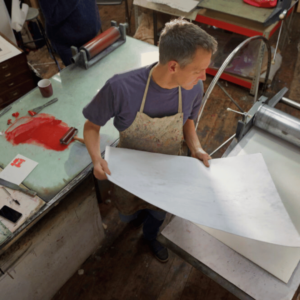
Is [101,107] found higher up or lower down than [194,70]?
lower down

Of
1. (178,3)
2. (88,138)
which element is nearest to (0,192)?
(88,138)

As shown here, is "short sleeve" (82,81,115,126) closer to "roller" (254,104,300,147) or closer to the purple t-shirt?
the purple t-shirt

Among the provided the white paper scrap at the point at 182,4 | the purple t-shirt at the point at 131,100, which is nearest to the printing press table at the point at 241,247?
the purple t-shirt at the point at 131,100

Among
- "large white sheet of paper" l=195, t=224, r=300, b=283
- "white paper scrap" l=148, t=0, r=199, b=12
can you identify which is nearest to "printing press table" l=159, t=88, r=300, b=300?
"large white sheet of paper" l=195, t=224, r=300, b=283

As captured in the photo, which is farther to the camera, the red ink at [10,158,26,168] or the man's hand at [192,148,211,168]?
the red ink at [10,158,26,168]

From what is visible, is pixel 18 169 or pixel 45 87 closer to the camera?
pixel 18 169

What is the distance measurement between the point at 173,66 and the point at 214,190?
611mm

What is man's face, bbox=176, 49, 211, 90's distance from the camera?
1165 millimetres

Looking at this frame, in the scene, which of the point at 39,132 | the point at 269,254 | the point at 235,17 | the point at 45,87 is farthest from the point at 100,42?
the point at 269,254

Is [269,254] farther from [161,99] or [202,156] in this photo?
[161,99]

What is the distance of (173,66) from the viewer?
3.93 feet

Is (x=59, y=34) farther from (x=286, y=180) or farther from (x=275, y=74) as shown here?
(x=275, y=74)

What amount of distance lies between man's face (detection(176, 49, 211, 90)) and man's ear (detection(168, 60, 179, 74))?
0.5 inches

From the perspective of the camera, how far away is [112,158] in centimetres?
136
